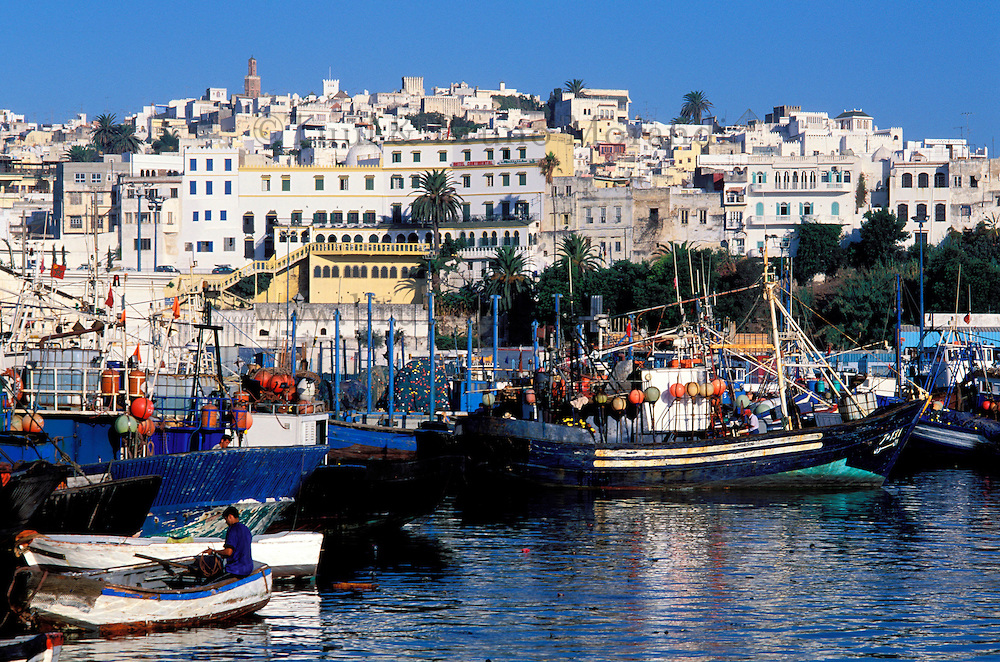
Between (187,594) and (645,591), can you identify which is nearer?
(187,594)

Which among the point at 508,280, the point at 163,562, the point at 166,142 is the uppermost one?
the point at 166,142

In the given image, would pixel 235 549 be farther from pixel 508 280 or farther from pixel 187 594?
pixel 508 280

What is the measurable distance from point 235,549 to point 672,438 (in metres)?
17.1

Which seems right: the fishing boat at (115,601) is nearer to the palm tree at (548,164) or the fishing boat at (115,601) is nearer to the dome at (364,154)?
the palm tree at (548,164)

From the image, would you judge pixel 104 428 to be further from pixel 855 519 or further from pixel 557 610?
pixel 855 519

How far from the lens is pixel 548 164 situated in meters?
90.9

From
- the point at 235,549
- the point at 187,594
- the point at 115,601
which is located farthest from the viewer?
the point at 235,549

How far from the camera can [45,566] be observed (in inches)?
770

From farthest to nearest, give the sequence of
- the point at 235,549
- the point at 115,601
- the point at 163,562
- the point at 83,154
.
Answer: the point at 83,154 → the point at 163,562 → the point at 235,549 → the point at 115,601

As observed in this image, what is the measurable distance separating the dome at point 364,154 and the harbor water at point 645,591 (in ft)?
229

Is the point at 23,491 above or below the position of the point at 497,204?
below

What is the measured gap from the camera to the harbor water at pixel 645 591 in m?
18.1

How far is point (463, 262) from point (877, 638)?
230 feet

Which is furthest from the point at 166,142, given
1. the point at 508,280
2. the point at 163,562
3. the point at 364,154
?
the point at 163,562
